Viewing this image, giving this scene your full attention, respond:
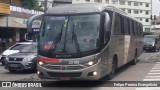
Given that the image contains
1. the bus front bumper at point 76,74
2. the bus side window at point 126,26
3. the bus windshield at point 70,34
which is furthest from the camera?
the bus side window at point 126,26

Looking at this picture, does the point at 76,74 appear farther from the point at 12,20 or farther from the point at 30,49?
the point at 12,20

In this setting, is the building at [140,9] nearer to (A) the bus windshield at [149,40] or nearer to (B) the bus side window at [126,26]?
(A) the bus windshield at [149,40]

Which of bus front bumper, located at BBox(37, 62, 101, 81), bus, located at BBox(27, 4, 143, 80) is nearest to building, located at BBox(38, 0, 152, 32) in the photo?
bus, located at BBox(27, 4, 143, 80)

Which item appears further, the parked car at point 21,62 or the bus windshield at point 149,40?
the bus windshield at point 149,40

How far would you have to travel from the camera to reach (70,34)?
40.6 feet

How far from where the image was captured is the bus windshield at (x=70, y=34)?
1224 centimetres

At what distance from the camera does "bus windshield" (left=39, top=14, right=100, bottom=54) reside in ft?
40.2

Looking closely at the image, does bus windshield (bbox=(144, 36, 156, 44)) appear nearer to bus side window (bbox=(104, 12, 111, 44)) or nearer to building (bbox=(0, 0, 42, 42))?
building (bbox=(0, 0, 42, 42))

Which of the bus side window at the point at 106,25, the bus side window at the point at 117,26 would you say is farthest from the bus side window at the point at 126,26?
the bus side window at the point at 106,25

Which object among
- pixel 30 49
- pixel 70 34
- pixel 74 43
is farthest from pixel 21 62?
pixel 74 43

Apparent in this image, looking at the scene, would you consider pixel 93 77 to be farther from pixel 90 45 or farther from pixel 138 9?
pixel 138 9

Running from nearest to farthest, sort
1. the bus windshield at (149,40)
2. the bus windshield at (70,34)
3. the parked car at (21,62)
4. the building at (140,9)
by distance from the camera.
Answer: the bus windshield at (70,34)
the parked car at (21,62)
the bus windshield at (149,40)
the building at (140,9)

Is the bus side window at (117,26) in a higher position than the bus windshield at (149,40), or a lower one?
higher

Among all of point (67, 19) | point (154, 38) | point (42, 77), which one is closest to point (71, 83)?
point (42, 77)
